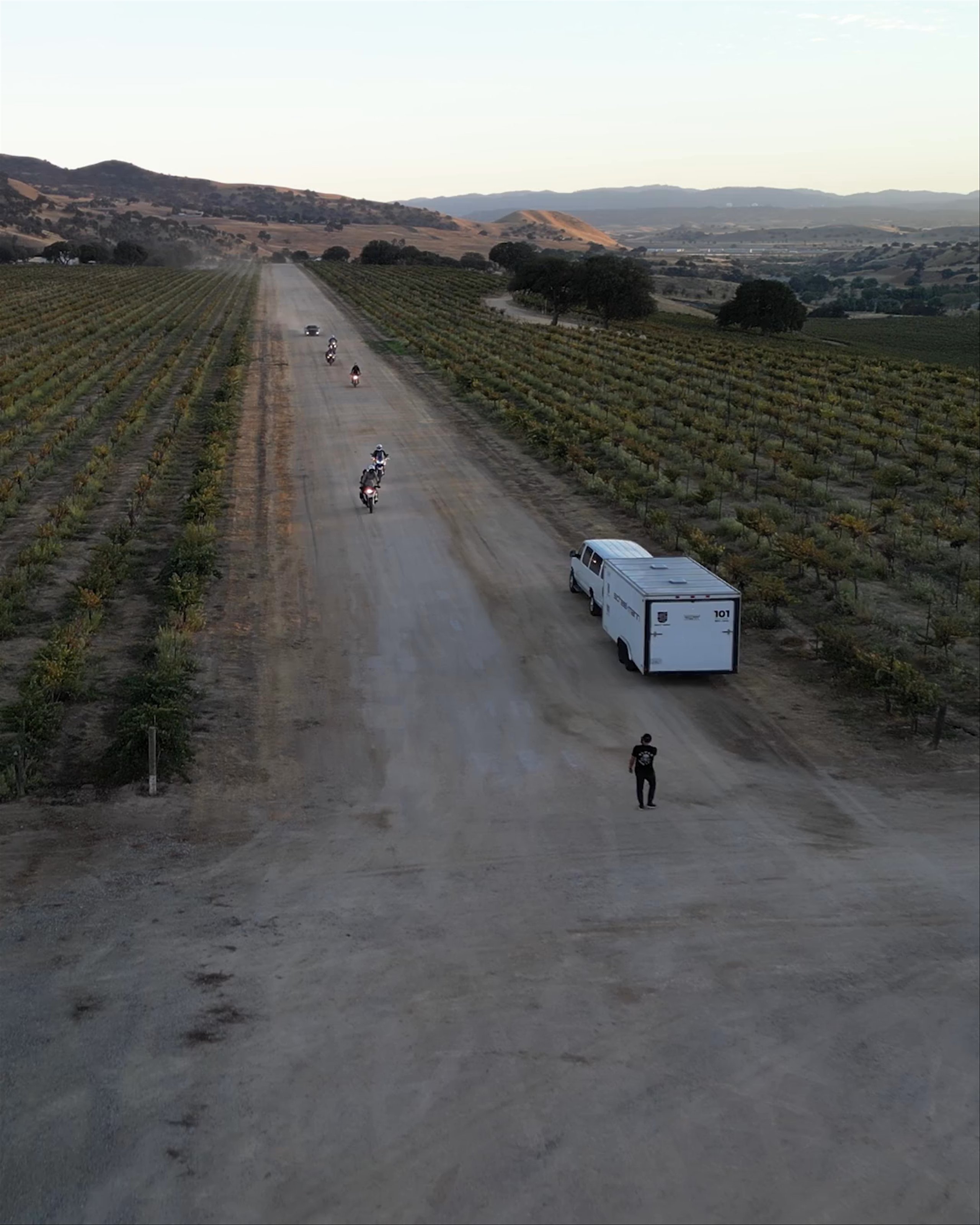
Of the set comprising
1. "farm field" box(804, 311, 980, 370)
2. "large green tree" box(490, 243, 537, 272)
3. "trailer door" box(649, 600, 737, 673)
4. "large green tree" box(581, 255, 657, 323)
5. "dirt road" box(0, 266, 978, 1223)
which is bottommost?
"dirt road" box(0, 266, 978, 1223)

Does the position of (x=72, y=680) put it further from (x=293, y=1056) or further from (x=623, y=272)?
(x=623, y=272)

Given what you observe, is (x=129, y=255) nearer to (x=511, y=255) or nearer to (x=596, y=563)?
(x=511, y=255)

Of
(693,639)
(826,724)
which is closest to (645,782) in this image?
(826,724)

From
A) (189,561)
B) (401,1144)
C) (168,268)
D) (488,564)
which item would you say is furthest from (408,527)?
(168,268)

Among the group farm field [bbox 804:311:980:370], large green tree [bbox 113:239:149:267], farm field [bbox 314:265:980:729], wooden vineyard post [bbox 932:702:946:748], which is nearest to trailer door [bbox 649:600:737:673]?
farm field [bbox 314:265:980:729]

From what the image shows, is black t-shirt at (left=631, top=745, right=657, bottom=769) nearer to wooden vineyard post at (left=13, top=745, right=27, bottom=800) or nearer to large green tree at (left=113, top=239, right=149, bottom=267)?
wooden vineyard post at (left=13, top=745, right=27, bottom=800)
